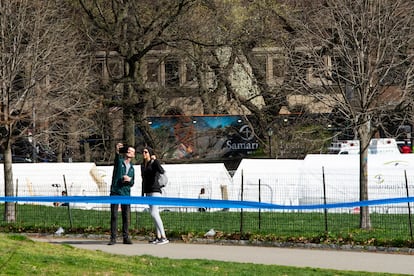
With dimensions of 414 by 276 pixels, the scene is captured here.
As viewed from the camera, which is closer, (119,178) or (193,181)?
(119,178)

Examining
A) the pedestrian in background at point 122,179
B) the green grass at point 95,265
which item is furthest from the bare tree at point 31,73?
the green grass at point 95,265

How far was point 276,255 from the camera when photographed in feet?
52.0

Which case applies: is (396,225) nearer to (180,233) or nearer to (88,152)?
(180,233)

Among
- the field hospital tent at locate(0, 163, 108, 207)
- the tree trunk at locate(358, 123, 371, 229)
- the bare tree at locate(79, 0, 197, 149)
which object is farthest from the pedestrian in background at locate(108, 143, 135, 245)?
the bare tree at locate(79, 0, 197, 149)

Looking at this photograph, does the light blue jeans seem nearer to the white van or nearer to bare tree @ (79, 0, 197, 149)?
bare tree @ (79, 0, 197, 149)

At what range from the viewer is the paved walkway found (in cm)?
→ 1437

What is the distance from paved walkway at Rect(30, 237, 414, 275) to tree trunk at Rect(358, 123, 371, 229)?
3.15 meters

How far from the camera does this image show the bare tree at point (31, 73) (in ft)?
76.2

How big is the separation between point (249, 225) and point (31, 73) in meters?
7.17

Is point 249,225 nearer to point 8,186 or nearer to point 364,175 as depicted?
point 364,175

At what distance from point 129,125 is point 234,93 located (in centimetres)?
748

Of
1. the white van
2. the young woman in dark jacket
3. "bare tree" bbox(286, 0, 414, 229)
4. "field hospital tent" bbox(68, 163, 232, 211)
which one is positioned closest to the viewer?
the young woman in dark jacket

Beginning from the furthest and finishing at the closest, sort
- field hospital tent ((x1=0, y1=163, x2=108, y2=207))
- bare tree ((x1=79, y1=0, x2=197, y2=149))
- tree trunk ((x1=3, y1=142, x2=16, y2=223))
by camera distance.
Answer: bare tree ((x1=79, y1=0, x2=197, y2=149)) < field hospital tent ((x1=0, y1=163, x2=108, y2=207)) < tree trunk ((x1=3, y1=142, x2=16, y2=223))

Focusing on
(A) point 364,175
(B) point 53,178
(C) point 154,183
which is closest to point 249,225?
(A) point 364,175
